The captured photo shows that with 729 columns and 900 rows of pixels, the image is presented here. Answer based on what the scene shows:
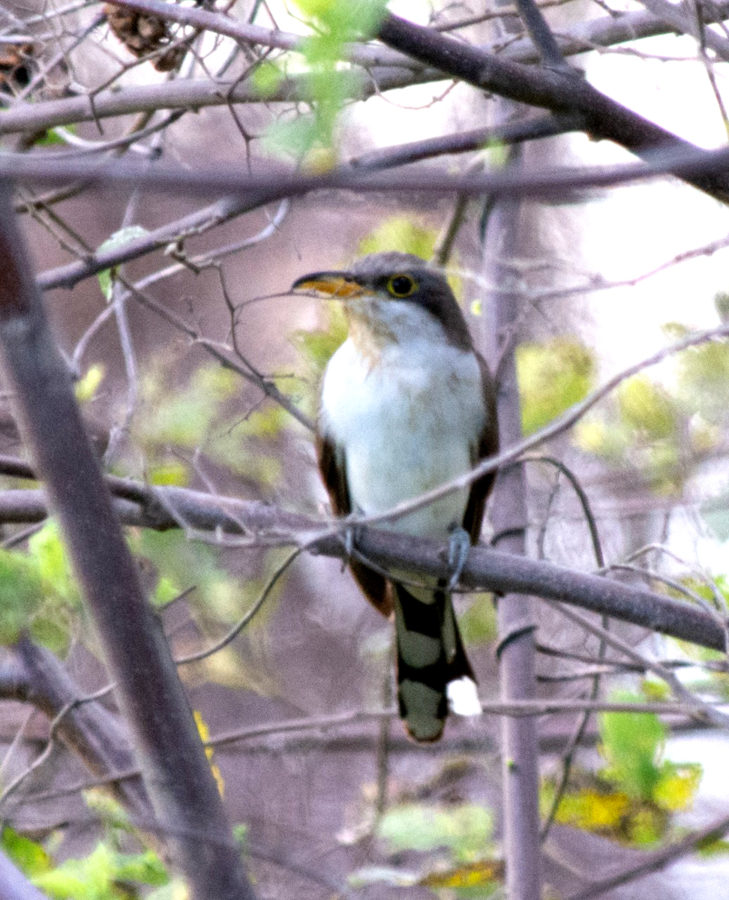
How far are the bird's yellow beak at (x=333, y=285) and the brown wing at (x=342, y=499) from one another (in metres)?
0.50

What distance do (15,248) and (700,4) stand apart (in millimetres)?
1677

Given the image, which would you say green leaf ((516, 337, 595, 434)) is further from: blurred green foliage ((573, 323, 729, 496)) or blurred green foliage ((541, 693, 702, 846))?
blurred green foliage ((541, 693, 702, 846))

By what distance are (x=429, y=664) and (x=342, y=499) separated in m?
0.63

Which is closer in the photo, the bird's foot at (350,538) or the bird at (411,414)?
the bird's foot at (350,538)

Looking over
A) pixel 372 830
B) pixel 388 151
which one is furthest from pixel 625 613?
pixel 372 830

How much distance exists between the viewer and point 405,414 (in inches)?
142

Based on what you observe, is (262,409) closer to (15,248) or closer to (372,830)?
(372,830)

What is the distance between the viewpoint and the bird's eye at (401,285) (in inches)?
142

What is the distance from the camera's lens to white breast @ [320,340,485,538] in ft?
11.8

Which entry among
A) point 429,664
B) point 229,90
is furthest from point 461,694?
point 229,90

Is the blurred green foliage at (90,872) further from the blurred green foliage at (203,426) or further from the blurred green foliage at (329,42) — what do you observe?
the blurred green foliage at (329,42)

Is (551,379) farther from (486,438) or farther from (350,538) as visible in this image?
(350,538)

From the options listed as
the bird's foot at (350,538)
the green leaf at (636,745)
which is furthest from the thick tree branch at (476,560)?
the green leaf at (636,745)

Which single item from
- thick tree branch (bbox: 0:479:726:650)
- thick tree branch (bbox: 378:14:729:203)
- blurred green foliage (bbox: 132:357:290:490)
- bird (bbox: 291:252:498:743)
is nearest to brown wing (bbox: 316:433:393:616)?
bird (bbox: 291:252:498:743)
